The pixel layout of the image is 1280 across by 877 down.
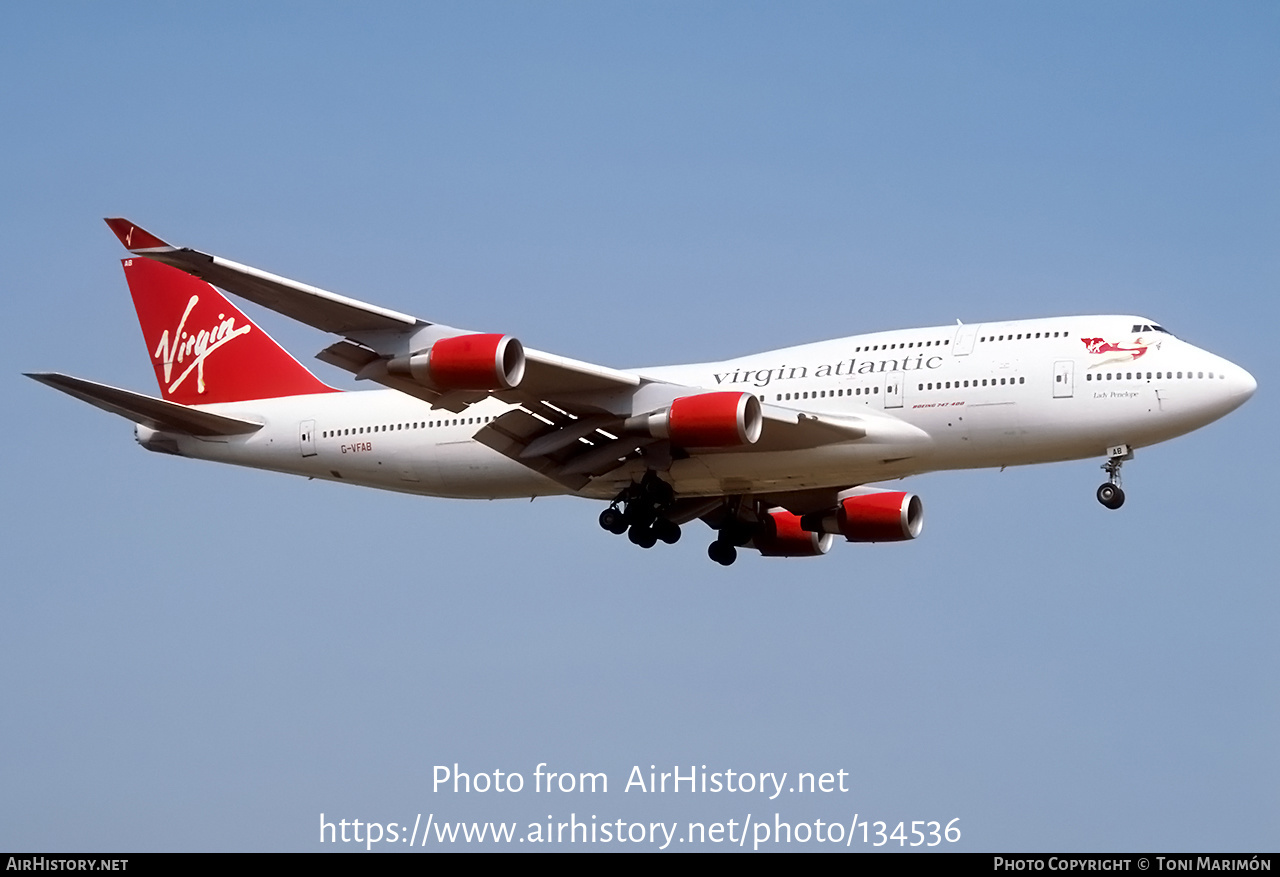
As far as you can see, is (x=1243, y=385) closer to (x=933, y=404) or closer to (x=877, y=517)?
(x=933, y=404)

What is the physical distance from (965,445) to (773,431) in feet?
12.3

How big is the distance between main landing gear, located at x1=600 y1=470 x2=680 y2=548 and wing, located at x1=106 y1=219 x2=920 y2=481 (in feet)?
2.81

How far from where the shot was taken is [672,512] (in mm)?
38125

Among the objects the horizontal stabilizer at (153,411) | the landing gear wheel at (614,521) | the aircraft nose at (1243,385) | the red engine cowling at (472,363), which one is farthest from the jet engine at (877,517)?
the horizontal stabilizer at (153,411)

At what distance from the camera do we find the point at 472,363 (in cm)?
3222

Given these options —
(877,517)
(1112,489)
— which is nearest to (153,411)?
(877,517)

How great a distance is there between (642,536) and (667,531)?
24.0 inches

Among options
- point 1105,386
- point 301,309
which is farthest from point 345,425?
point 1105,386

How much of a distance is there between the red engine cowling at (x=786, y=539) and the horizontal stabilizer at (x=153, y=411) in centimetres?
1201

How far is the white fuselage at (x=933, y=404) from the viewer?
33.5 metres

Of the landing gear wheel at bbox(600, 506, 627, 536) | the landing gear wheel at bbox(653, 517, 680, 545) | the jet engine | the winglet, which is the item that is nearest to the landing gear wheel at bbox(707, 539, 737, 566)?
the jet engine

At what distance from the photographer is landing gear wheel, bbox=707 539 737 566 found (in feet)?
135
